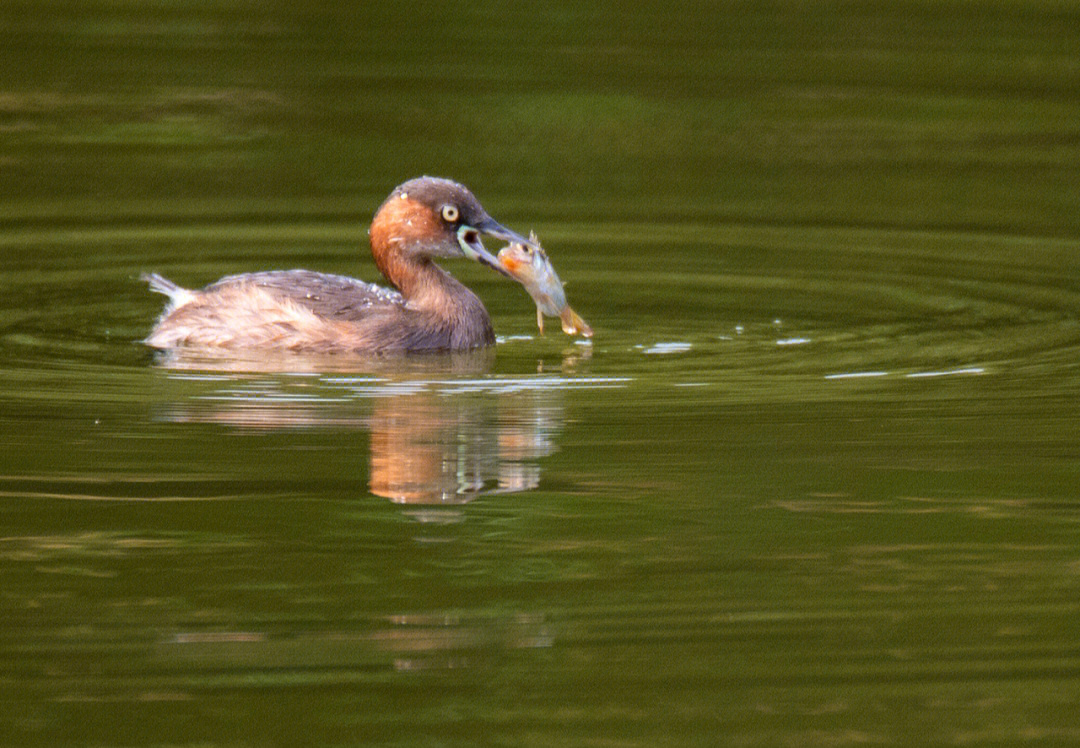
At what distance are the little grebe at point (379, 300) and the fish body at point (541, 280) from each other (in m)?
0.07

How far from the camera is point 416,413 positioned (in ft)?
27.8

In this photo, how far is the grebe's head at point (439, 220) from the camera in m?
10.8

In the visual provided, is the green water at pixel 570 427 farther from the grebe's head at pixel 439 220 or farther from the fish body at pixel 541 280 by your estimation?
the grebe's head at pixel 439 220

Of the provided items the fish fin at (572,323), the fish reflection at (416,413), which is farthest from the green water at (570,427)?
the fish fin at (572,323)

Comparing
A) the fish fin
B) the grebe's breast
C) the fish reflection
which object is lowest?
the fish reflection

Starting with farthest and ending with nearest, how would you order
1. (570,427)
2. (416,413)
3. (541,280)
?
(541,280), (416,413), (570,427)

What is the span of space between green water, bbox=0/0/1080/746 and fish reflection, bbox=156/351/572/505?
0.11ft

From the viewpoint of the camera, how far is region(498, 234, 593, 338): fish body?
10281mm

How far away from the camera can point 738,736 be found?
16.4 feet

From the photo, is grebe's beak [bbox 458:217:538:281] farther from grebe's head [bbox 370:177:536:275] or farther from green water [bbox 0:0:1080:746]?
green water [bbox 0:0:1080:746]

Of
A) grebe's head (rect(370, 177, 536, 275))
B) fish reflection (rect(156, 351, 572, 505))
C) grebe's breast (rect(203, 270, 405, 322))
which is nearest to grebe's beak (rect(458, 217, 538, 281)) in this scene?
grebe's head (rect(370, 177, 536, 275))

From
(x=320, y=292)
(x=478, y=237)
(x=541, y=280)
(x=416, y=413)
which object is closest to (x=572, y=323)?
(x=541, y=280)

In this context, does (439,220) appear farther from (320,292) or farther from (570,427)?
(570,427)

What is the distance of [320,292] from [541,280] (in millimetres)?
1021
